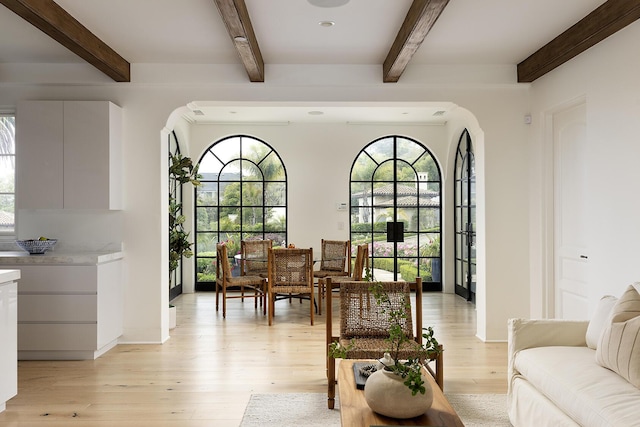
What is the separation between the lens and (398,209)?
333 inches

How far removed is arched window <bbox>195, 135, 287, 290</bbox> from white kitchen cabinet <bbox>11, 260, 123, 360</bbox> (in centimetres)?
389

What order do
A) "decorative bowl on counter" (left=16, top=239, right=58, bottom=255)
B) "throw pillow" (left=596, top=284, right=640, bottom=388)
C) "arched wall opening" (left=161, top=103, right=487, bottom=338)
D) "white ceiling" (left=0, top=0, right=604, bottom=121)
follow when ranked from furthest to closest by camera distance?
"arched wall opening" (left=161, top=103, right=487, bottom=338) → "decorative bowl on counter" (left=16, top=239, right=58, bottom=255) → "white ceiling" (left=0, top=0, right=604, bottom=121) → "throw pillow" (left=596, top=284, right=640, bottom=388)

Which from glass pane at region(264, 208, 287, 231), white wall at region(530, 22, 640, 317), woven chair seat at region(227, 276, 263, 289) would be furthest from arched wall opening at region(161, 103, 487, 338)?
white wall at region(530, 22, 640, 317)

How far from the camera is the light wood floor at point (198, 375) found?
10.9ft

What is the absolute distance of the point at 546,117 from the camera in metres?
4.88

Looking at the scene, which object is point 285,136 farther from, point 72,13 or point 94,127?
point 72,13

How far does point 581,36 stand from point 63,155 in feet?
14.1

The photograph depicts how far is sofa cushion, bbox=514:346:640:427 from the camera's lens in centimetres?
220

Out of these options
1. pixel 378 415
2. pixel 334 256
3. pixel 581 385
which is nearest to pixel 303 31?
pixel 378 415

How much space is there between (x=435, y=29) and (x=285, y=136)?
4.35 metres

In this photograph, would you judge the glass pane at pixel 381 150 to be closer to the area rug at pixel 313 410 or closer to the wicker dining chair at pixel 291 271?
the wicker dining chair at pixel 291 271

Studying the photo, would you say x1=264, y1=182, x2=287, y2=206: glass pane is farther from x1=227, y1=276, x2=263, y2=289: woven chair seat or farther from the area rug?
the area rug

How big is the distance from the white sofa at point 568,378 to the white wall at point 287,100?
2.09m

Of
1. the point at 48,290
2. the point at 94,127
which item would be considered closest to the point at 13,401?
the point at 48,290
